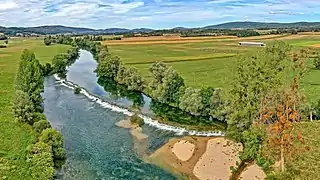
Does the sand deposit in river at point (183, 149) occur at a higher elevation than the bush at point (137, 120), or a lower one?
lower

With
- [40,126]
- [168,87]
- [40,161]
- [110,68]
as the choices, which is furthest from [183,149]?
[110,68]

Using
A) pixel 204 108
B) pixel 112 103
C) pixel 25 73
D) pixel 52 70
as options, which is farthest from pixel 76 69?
pixel 204 108

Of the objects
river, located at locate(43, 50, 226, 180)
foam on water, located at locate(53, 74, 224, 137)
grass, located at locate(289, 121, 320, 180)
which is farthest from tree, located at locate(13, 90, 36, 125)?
grass, located at locate(289, 121, 320, 180)

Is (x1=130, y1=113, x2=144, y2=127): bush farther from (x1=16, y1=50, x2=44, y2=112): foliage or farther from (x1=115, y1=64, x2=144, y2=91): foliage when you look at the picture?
(x1=115, y1=64, x2=144, y2=91): foliage

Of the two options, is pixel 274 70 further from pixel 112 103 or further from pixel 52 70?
pixel 52 70

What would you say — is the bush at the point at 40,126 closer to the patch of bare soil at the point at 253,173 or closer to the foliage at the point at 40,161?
the foliage at the point at 40,161

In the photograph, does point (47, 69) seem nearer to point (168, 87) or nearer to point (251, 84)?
point (168, 87)

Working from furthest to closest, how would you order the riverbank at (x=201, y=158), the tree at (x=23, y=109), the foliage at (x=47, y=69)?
the foliage at (x=47, y=69), the tree at (x=23, y=109), the riverbank at (x=201, y=158)

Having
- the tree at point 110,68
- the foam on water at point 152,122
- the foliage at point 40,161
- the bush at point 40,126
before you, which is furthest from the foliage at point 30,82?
the tree at point 110,68
